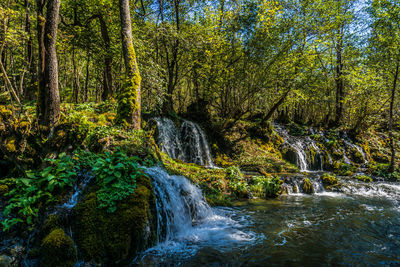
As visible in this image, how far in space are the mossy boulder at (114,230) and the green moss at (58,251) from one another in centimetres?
20

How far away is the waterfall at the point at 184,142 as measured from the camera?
41.6ft

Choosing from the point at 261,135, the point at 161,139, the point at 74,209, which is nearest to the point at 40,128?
the point at 74,209

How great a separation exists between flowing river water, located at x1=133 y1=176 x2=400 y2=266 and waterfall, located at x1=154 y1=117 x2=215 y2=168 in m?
5.69

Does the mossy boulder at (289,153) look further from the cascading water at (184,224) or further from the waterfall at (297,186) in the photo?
the cascading water at (184,224)

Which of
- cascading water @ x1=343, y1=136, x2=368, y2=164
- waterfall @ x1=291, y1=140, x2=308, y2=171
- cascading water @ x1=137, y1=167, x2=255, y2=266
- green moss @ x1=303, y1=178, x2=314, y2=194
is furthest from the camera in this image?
cascading water @ x1=343, y1=136, x2=368, y2=164

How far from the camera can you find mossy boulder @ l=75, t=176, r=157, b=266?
136 inches

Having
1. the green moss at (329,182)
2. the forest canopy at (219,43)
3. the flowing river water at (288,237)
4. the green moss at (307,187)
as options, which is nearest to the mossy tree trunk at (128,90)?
the forest canopy at (219,43)

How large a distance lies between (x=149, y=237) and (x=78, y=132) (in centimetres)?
418

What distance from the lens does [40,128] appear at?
6.15 m

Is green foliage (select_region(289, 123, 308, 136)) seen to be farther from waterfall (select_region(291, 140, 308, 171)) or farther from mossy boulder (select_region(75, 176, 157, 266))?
mossy boulder (select_region(75, 176, 157, 266))

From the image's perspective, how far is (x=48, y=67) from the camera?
605 cm

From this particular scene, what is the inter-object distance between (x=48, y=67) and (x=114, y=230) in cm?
546

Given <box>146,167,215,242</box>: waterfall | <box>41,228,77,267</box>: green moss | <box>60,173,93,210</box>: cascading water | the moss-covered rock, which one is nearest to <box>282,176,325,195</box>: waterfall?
<box>146,167,215,242</box>: waterfall

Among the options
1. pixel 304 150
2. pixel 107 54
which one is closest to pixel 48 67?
pixel 107 54
